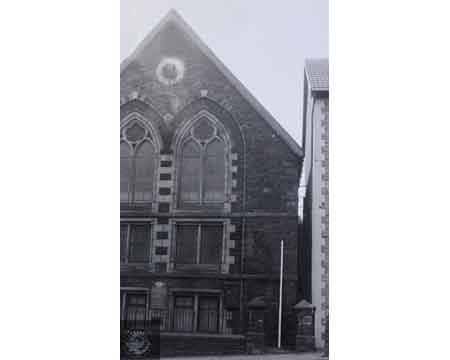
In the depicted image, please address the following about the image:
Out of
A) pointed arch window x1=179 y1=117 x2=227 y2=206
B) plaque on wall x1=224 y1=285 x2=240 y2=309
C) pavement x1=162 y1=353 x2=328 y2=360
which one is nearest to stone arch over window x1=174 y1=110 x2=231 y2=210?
pointed arch window x1=179 y1=117 x2=227 y2=206

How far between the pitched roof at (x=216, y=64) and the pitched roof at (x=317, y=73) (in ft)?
1.18

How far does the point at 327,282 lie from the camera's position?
13.9ft

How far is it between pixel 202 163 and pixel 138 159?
449 millimetres

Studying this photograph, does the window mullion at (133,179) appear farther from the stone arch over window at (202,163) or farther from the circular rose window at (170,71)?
the circular rose window at (170,71)

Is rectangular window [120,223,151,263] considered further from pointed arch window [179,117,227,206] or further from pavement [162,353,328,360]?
pavement [162,353,328,360]

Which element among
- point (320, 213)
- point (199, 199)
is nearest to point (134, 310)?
point (199, 199)

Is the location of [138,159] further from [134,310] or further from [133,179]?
[134,310]

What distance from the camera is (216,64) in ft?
15.1
